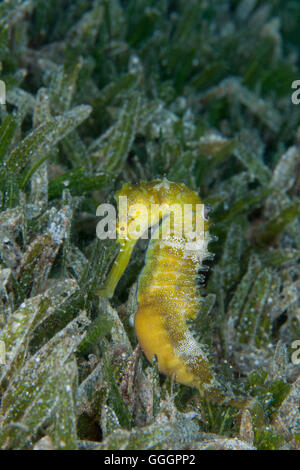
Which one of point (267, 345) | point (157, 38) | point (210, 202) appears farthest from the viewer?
point (157, 38)

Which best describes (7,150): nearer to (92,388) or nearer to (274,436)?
(92,388)

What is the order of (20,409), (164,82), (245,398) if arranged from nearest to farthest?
(20,409), (245,398), (164,82)

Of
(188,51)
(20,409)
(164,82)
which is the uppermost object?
(188,51)

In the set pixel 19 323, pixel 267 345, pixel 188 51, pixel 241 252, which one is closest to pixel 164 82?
pixel 188 51

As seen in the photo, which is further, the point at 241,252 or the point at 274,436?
the point at 241,252
